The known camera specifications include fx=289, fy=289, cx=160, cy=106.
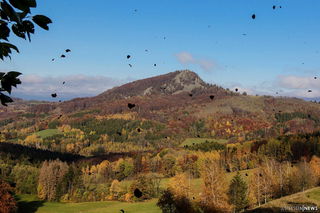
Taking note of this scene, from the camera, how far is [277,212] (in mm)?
31219

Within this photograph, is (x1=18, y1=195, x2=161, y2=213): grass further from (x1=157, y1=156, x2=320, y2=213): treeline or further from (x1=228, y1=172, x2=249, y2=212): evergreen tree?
(x1=228, y1=172, x2=249, y2=212): evergreen tree

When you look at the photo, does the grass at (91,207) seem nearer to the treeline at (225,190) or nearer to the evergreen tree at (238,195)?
the treeline at (225,190)

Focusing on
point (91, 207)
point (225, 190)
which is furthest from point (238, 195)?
point (91, 207)

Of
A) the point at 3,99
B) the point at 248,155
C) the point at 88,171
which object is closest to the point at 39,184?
the point at 88,171

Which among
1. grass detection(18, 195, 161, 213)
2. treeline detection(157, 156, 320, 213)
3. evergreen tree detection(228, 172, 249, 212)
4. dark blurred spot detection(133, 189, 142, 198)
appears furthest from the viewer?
dark blurred spot detection(133, 189, 142, 198)

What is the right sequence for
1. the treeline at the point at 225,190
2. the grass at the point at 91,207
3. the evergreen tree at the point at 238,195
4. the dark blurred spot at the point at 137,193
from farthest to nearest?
the dark blurred spot at the point at 137,193 → the grass at the point at 91,207 → the evergreen tree at the point at 238,195 → the treeline at the point at 225,190

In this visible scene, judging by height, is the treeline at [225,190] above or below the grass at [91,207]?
above

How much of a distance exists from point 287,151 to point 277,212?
435 feet

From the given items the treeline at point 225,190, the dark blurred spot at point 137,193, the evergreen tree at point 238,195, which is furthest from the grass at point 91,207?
the evergreen tree at point 238,195

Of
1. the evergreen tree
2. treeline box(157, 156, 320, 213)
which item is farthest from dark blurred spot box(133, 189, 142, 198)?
the evergreen tree

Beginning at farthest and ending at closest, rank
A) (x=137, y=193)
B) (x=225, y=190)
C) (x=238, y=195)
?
(x=137, y=193) → (x=238, y=195) → (x=225, y=190)

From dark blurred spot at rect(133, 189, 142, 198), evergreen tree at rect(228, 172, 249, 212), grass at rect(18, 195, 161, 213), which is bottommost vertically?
grass at rect(18, 195, 161, 213)

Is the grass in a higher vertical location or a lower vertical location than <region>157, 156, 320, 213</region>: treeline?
lower

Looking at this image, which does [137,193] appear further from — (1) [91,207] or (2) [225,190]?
(2) [225,190]
